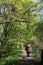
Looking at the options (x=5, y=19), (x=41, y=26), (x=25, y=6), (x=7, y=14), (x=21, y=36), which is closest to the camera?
(x=5, y=19)

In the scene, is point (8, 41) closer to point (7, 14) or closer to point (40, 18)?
Result: point (40, 18)

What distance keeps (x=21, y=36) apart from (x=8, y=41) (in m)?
5.82

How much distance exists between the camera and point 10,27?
35750mm

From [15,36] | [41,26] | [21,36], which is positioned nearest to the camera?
[41,26]

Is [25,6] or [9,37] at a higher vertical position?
[25,6]

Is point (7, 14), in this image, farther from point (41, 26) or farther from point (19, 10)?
point (41, 26)

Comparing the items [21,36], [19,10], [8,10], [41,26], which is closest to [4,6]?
[8,10]

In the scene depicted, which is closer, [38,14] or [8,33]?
[38,14]

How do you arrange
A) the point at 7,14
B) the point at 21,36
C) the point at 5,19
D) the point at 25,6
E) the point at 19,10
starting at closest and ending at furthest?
the point at 5,19
the point at 7,14
the point at 19,10
the point at 25,6
the point at 21,36

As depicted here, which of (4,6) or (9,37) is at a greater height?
(4,6)

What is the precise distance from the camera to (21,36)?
129 feet

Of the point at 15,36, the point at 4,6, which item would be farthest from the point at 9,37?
the point at 4,6

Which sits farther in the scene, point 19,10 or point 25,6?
point 25,6

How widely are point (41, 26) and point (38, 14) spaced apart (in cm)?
175
